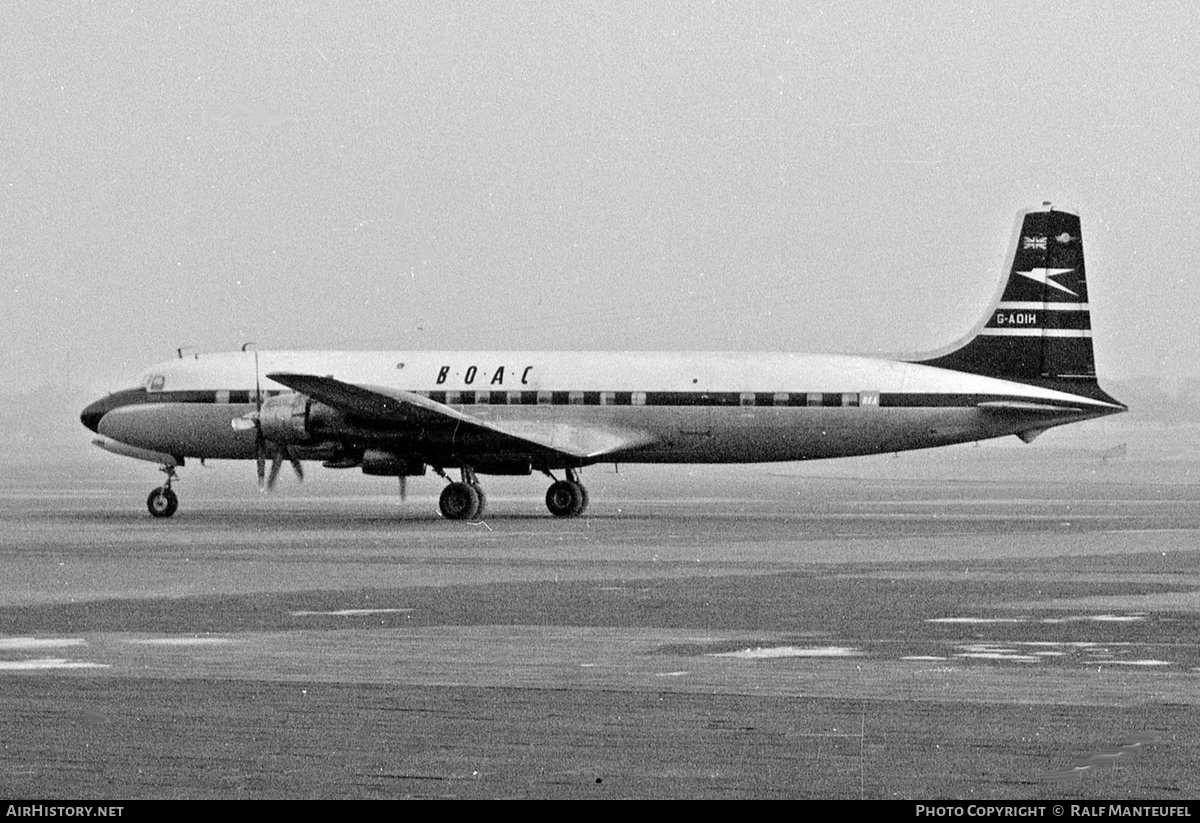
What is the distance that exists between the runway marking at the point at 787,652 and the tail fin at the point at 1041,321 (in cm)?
2871

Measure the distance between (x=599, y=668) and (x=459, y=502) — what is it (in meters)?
28.1

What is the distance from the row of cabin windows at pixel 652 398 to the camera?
45.9 metres

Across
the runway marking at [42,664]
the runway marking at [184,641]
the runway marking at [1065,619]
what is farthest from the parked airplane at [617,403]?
the runway marking at [42,664]

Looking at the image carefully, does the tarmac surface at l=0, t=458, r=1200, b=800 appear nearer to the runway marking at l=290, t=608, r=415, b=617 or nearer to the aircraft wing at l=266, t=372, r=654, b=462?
the runway marking at l=290, t=608, r=415, b=617

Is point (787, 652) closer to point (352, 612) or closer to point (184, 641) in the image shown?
point (184, 641)

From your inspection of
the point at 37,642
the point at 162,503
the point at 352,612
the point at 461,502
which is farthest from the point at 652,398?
the point at 37,642

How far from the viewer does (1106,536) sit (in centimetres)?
3928

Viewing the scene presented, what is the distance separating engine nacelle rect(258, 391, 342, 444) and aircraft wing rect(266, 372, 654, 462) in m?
0.28

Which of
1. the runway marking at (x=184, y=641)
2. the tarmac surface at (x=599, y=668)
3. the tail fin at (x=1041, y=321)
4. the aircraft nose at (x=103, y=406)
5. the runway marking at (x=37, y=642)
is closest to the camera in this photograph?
the tarmac surface at (x=599, y=668)

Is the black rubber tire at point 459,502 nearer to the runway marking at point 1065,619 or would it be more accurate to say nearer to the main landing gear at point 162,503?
the main landing gear at point 162,503

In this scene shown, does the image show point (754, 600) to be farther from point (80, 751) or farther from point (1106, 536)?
point (1106, 536)

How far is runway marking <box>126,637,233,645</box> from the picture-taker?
63.4 ft

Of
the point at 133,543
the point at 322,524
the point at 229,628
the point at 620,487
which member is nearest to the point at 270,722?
the point at 229,628

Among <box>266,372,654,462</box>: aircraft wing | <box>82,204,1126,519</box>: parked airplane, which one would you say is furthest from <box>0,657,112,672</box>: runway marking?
<box>82,204,1126,519</box>: parked airplane
